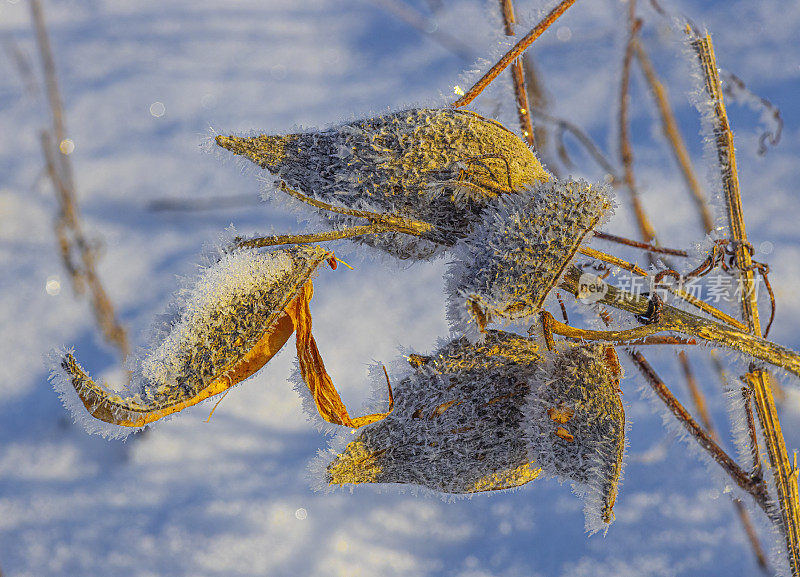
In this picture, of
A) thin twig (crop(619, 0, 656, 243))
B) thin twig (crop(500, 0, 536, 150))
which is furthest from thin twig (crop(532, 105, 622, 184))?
thin twig (crop(500, 0, 536, 150))

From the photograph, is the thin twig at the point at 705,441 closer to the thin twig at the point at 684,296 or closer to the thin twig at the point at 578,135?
the thin twig at the point at 684,296

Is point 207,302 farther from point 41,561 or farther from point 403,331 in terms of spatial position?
point 41,561

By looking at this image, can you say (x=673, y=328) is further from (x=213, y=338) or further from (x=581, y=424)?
(x=213, y=338)

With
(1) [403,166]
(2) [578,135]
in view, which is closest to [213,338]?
(1) [403,166]

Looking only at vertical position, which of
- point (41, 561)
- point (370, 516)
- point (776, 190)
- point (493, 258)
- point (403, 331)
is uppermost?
point (776, 190)

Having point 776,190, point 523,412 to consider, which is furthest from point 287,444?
point 776,190

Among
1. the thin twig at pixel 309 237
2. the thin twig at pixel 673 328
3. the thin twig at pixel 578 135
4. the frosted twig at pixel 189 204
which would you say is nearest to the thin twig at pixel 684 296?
the thin twig at pixel 673 328
